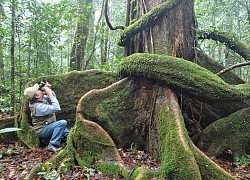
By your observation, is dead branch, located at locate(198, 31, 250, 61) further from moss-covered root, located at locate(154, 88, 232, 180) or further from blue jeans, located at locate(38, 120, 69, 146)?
blue jeans, located at locate(38, 120, 69, 146)

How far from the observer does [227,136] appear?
4.71m

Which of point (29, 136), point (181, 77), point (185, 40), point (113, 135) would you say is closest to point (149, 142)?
point (113, 135)

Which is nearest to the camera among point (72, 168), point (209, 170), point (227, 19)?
point (209, 170)

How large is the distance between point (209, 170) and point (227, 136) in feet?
4.62

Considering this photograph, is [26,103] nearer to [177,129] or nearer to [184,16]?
[177,129]

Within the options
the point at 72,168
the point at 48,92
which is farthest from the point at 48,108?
the point at 72,168

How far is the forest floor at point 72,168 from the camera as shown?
12.2 feet

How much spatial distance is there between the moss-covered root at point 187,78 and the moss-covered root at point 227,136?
70cm

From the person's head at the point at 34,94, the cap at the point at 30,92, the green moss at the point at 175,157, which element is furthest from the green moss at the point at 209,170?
the cap at the point at 30,92

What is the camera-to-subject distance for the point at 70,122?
5.73 metres

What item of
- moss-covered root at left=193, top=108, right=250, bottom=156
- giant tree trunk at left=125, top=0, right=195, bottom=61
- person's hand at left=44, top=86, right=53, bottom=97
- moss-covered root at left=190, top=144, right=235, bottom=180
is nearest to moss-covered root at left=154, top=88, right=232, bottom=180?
moss-covered root at left=190, top=144, right=235, bottom=180

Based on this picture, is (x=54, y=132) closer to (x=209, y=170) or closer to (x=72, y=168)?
(x=72, y=168)

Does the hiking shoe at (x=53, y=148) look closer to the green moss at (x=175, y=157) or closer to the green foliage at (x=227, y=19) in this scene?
the green moss at (x=175, y=157)

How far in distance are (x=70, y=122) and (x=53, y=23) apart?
3.97 metres
